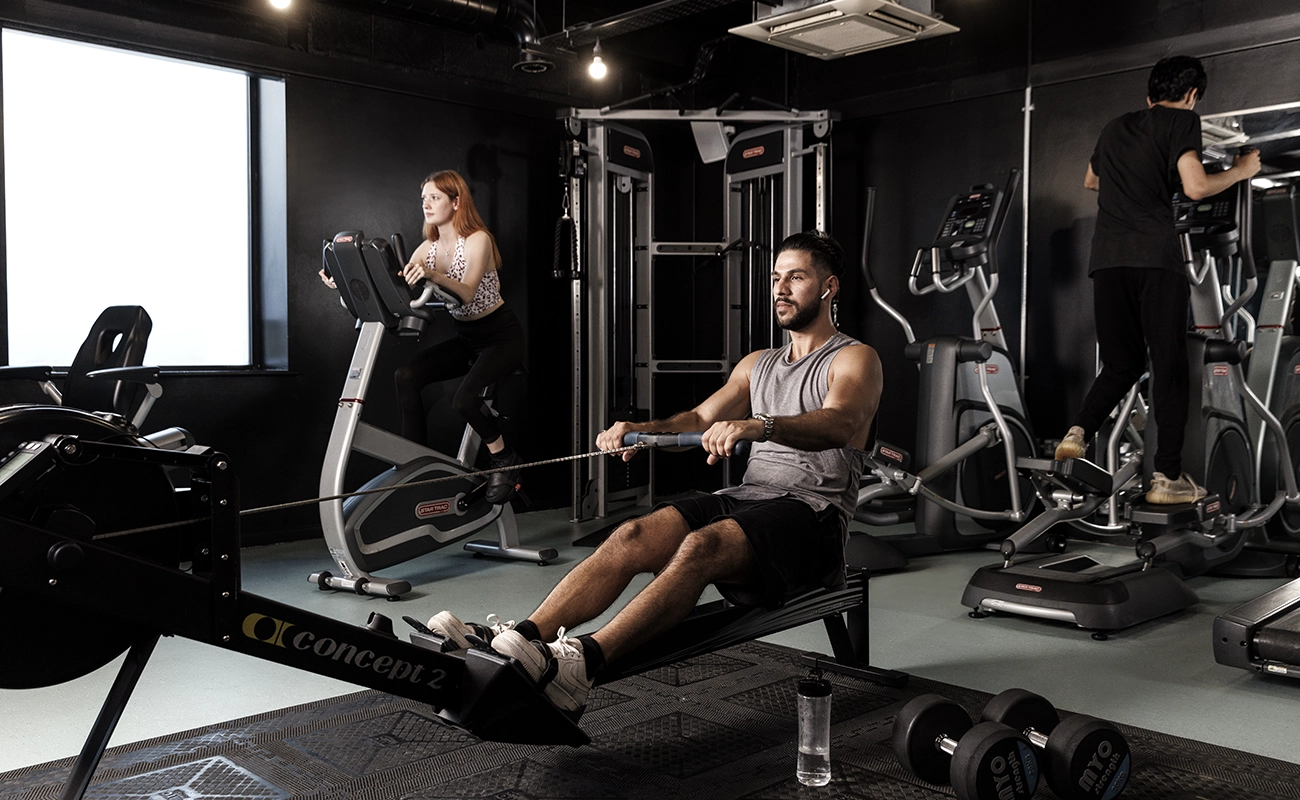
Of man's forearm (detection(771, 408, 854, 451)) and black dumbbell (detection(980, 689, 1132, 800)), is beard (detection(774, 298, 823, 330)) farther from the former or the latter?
black dumbbell (detection(980, 689, 1132, 800))

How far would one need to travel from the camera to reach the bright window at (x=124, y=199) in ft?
15.1

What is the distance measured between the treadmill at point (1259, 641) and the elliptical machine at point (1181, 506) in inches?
19.4

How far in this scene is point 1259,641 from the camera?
2971 mm

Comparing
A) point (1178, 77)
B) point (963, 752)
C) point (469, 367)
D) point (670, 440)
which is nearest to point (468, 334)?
point (469, 367)

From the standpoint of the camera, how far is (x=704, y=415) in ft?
9.84

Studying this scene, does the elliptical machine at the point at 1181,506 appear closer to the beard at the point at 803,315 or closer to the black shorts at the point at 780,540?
the black shorts at the point at 780,540

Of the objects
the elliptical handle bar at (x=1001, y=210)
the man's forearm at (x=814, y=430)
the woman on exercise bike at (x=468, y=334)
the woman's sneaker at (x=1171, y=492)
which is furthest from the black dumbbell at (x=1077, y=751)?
the elliptical handle bar at (x=1001, y=210)

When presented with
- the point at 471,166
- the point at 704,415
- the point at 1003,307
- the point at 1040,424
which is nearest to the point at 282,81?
the point at 471,166

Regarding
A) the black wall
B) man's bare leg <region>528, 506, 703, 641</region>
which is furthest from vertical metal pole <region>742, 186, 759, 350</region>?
man's bare leg <region>528, 506, 703, 641</region>

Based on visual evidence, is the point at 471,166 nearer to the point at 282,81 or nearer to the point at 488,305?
the point at 282,81

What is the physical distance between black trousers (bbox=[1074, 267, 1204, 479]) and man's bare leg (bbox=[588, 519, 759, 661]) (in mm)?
2280

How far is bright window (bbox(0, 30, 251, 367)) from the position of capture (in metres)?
4.62

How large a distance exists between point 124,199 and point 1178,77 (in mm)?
4625

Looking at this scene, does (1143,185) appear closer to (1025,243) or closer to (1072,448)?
(1072,448)
